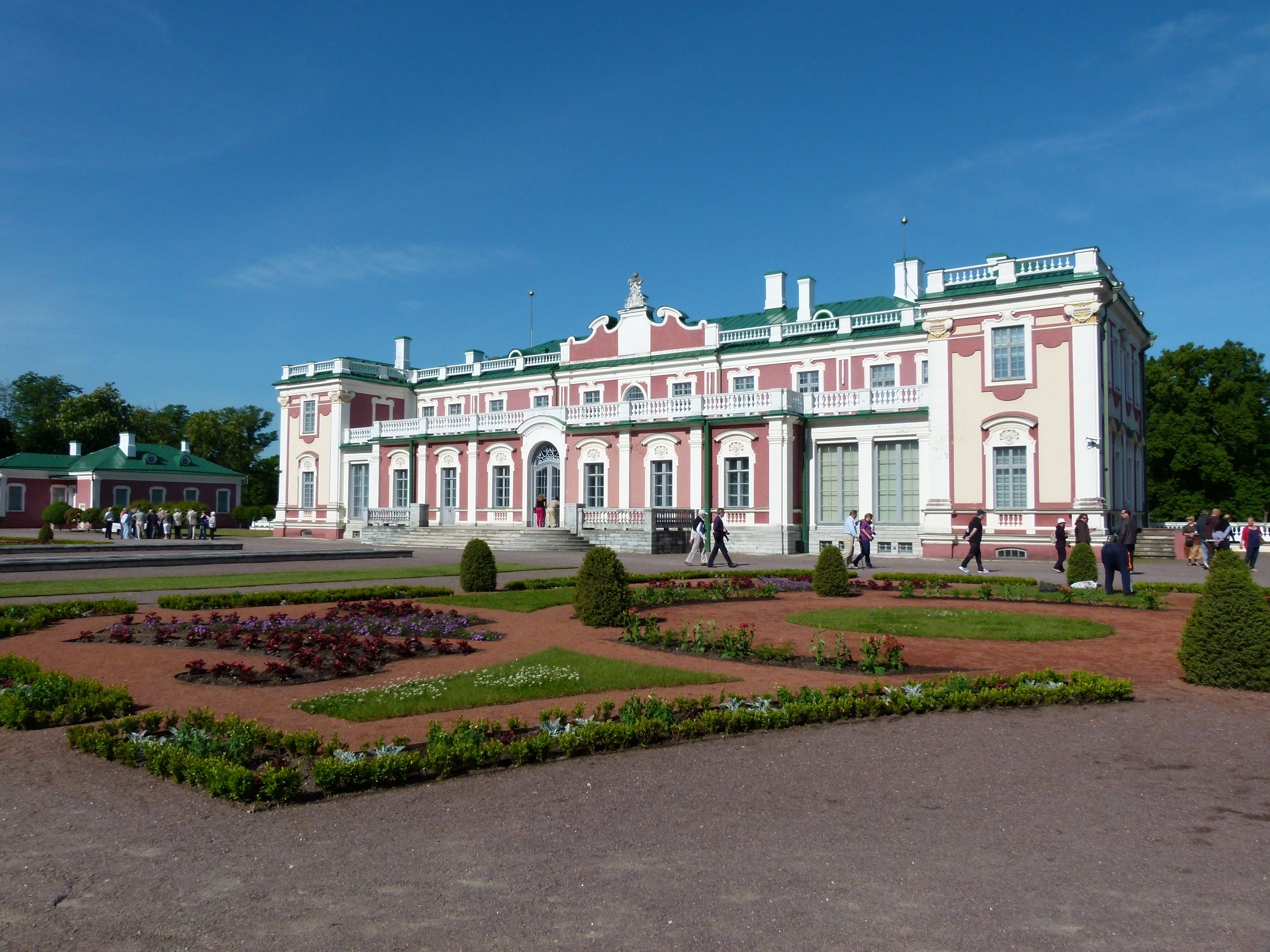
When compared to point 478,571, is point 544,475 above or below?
above

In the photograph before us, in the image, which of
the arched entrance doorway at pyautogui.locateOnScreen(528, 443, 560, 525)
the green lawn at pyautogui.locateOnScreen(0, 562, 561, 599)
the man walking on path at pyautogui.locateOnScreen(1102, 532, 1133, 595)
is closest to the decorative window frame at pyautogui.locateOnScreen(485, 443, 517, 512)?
the arched entrance doorway at pyautogui.locateOnScreen(528, 443, 560, 525)

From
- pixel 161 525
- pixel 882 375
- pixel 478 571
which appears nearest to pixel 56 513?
pixel 161 525

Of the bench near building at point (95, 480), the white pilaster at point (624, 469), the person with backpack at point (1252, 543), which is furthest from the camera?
the bench near building at point (95, 480)

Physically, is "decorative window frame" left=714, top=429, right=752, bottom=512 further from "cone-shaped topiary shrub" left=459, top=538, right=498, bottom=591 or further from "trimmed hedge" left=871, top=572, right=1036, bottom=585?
"cone-shaped topiary shrub" left=459, top=538, right=498, bottom=591

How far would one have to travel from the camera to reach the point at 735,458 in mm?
34250

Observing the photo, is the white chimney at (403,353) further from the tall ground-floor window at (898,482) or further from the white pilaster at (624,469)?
the tall ground-floor window at (898,482)

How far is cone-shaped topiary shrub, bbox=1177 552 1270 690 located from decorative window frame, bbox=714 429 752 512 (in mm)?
24126

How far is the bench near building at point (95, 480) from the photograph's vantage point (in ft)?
182

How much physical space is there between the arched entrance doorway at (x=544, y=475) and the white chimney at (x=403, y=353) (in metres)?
16.4

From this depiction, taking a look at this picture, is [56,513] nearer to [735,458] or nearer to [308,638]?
[735,458]

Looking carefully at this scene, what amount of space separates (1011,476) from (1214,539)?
20.1 feet

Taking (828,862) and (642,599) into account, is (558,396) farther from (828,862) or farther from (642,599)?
(828,862)

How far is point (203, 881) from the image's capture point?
455 cm

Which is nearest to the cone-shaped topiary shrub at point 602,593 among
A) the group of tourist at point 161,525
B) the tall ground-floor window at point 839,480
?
the tall ground-floor window at point 839,480
